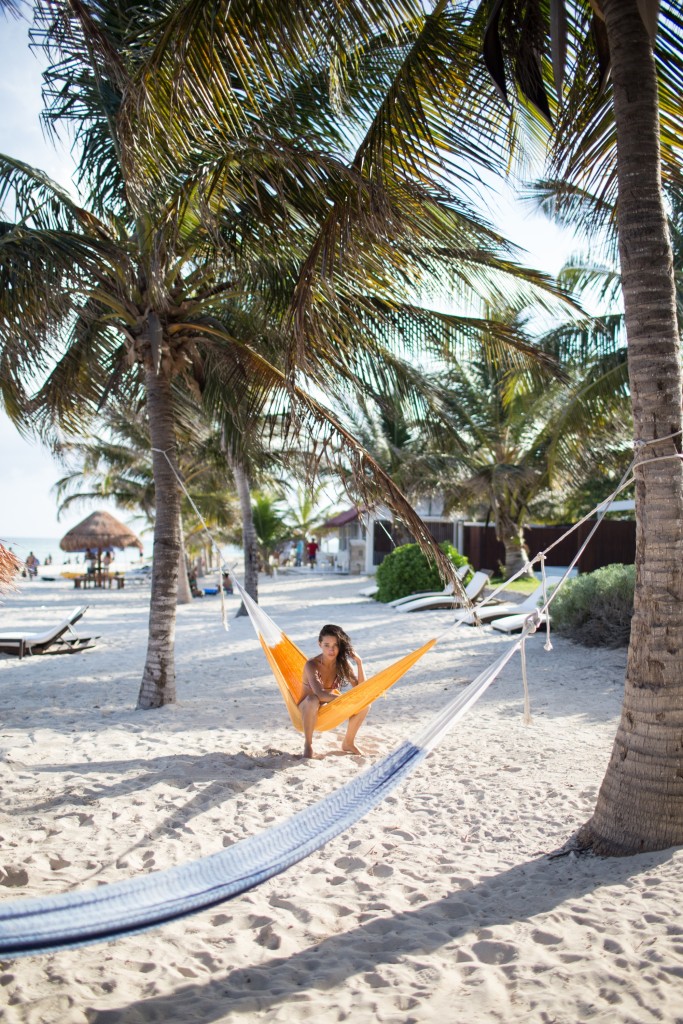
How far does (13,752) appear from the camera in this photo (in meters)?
4.18

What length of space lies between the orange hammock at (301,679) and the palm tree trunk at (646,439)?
125 centimetres

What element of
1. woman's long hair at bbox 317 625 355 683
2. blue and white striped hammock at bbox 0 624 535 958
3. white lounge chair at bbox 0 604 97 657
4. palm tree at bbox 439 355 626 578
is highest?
palm tree at bbox 439 355 626 578

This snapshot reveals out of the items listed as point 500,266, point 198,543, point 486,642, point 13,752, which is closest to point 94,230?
point 500,266

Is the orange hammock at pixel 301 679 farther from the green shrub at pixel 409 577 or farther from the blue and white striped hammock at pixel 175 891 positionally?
the green shrub at pixel 409 577

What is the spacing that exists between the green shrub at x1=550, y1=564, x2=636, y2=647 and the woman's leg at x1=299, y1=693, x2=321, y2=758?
4.03m

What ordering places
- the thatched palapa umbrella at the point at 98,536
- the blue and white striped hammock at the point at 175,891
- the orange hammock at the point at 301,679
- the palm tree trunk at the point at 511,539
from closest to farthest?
the blue and white striped hammock at the point at 175,891 < the orange hammock at the point at 301,679 < the palm tree trunk at the point at 511,539 < the thatched palapa umbrella at the point at 98,536

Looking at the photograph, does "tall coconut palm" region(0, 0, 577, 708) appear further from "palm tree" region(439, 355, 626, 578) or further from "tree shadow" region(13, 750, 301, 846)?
"palm tree" region(439, 355, 626, 578)

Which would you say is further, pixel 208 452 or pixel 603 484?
pixel 603 484

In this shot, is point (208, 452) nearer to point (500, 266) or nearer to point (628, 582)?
point (628, 582)

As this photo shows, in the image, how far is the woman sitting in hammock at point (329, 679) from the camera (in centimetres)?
415

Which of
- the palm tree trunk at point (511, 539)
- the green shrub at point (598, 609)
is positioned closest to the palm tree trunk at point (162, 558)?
the green shrub at point (598, 609)

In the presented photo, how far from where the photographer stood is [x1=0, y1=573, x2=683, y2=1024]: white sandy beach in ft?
6.28

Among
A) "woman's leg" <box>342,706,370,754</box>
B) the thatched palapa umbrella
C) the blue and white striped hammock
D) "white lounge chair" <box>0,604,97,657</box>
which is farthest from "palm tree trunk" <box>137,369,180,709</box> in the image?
the thatched palapa umbrella

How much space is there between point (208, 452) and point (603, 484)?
12.0 metres
